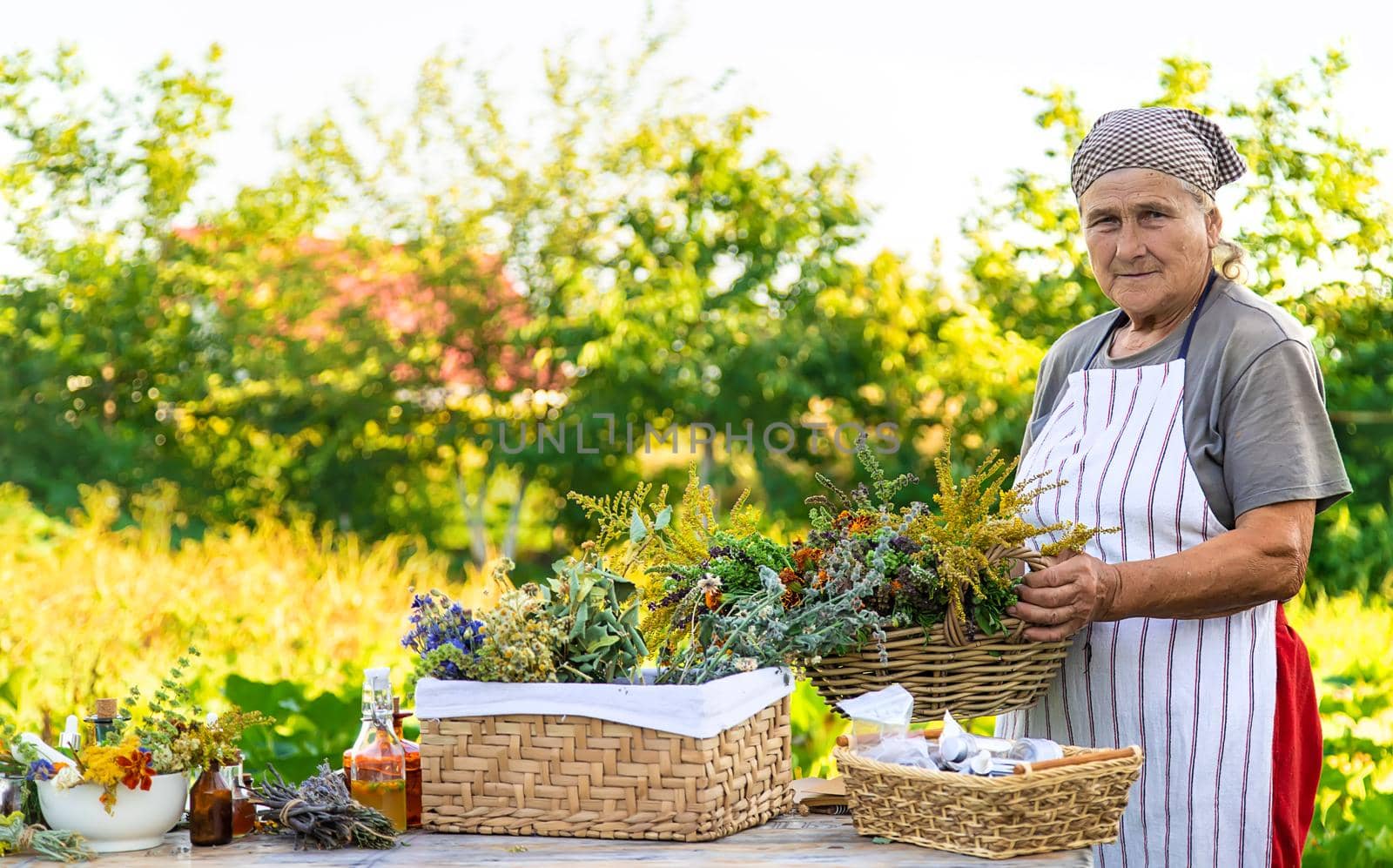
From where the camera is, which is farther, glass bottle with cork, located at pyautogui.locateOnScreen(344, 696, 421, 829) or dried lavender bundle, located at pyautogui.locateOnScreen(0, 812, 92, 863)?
glass bottle with cork, located at pyautogui.locateOnScreen(344, 696, 421, 829)

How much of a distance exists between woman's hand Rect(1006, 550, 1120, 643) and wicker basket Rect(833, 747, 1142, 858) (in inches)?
8.8

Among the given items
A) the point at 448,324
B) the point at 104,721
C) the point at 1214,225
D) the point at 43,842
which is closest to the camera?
the point at 43,842

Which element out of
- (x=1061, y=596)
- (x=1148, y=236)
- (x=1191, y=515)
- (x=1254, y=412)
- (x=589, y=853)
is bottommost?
(x=589, y=853)

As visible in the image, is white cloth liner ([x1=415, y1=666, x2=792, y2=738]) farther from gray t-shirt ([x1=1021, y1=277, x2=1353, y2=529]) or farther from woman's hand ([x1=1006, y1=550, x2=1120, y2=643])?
gray t-shirt ([x1=1021, y1=277, x2=1353, y2=529])

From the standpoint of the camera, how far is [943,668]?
187cm

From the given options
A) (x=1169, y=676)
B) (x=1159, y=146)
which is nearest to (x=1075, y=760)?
(x=1169, y=676)

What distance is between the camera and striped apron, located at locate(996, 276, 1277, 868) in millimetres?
2076

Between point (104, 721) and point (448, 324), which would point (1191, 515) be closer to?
point (104, 721)

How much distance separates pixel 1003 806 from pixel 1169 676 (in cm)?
65

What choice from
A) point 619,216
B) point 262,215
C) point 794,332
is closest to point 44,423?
point 262,215

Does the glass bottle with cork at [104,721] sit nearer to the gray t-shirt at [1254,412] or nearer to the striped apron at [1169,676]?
the striped apron at [1169,676]

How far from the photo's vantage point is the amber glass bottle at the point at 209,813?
174 centimetres

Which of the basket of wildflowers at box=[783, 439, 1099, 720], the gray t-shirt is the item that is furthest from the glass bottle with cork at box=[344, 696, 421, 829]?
the gray t-shirt

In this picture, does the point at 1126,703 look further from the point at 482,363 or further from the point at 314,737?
the point at 482,363
